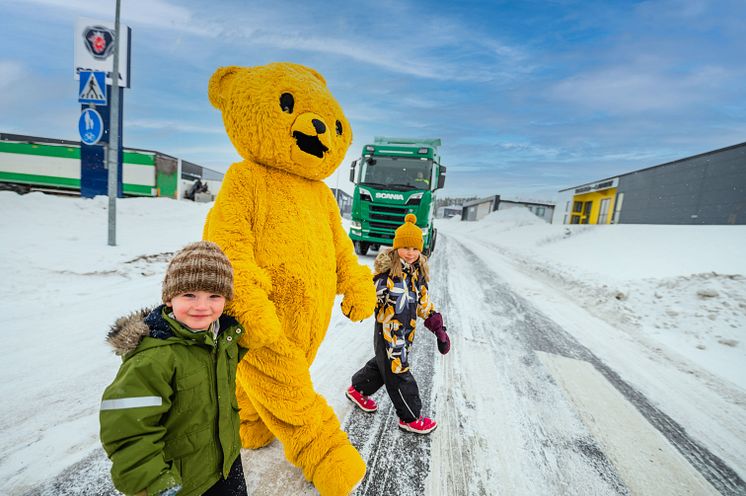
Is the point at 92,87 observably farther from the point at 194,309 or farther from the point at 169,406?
the point at 169,406

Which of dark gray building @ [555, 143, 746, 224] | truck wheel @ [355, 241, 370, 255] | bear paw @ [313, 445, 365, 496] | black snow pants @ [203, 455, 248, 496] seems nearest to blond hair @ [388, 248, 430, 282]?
bear paw @ [313, 445, 365, 496]

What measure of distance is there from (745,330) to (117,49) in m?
11.1

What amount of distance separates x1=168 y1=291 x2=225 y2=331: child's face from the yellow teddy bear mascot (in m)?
0.27

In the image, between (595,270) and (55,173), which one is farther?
(55,173)

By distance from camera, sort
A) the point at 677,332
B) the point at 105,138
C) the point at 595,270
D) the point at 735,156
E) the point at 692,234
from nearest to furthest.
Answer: the point at 677,332 → the point at 595,270 → the point at 105,138 → the point at 692,234 → the point at 735,156

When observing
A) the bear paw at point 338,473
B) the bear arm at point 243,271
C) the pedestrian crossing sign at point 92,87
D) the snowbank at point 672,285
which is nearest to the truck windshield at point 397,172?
the snowbank at point 672,285

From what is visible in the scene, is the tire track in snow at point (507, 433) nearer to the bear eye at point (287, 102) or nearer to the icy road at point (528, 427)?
the icy road at point (528, 427)

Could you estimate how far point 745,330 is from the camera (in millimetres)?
4176

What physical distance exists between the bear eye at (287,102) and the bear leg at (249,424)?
4.96ft

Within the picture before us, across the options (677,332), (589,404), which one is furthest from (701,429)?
(677,332)

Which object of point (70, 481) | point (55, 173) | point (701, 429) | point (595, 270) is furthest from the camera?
point (55, 173)

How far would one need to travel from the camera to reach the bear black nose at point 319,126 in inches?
59.2

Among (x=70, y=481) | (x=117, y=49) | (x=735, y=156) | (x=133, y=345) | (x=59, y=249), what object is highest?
(x=735, y=156)

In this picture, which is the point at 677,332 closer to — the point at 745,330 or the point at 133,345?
the point at 745,330
